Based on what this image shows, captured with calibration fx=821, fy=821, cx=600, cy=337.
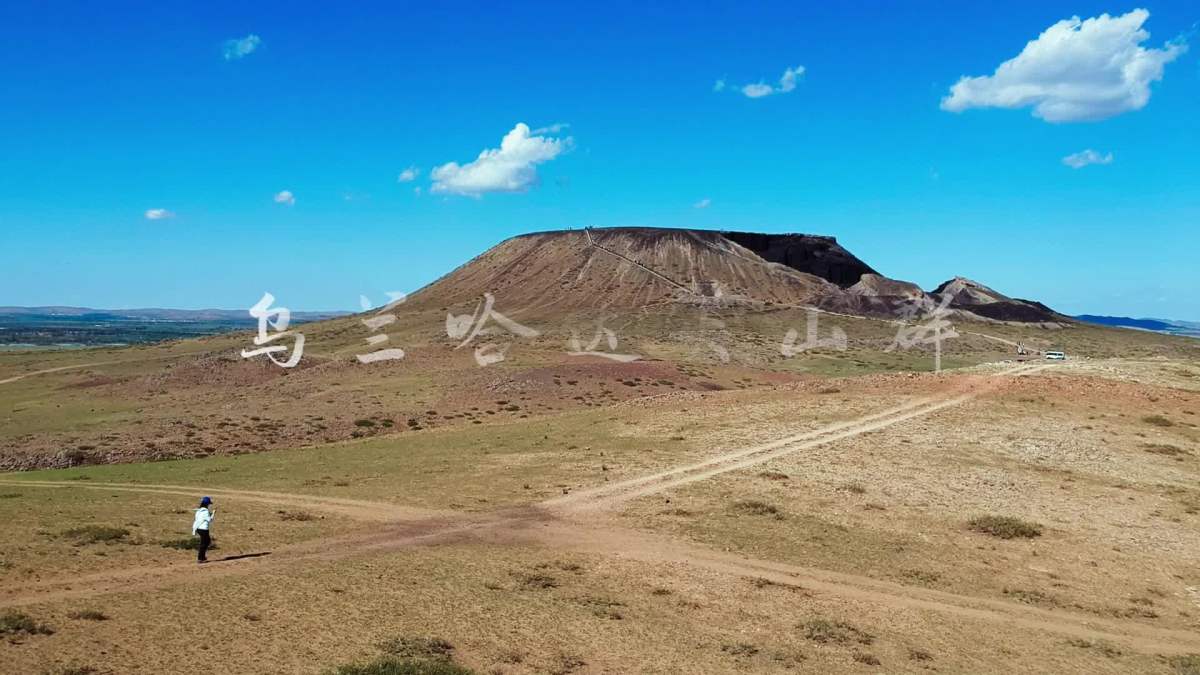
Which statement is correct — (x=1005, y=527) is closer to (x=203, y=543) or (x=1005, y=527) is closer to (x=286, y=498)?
(x=203, y=543)

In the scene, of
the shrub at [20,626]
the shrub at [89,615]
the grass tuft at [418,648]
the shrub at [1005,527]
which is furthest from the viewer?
the shrub at [1005,527]

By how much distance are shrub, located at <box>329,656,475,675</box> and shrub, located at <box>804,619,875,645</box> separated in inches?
275

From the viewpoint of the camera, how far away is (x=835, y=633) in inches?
652

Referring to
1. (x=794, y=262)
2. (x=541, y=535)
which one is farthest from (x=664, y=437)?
(x=794, y=262)

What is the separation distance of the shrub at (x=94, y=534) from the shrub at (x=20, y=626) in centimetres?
588

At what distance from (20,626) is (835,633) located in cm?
1486

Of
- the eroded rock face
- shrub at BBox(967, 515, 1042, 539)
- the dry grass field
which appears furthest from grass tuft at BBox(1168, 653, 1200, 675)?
the eroded rock face

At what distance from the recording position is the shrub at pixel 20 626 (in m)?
13.8

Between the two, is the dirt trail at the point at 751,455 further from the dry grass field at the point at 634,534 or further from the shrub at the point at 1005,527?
the shrub at the point at 1005,527

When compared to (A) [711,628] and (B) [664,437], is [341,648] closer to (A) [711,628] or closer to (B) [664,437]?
(A) [711,628]

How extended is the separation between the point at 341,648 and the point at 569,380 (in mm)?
47365

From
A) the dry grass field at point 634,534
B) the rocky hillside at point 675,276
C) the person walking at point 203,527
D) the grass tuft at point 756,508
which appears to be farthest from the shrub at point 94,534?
the rocky hillside at point 675,276

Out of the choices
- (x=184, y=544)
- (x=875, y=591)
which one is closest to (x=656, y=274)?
(x=875, y=591)

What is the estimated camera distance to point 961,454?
115ft
